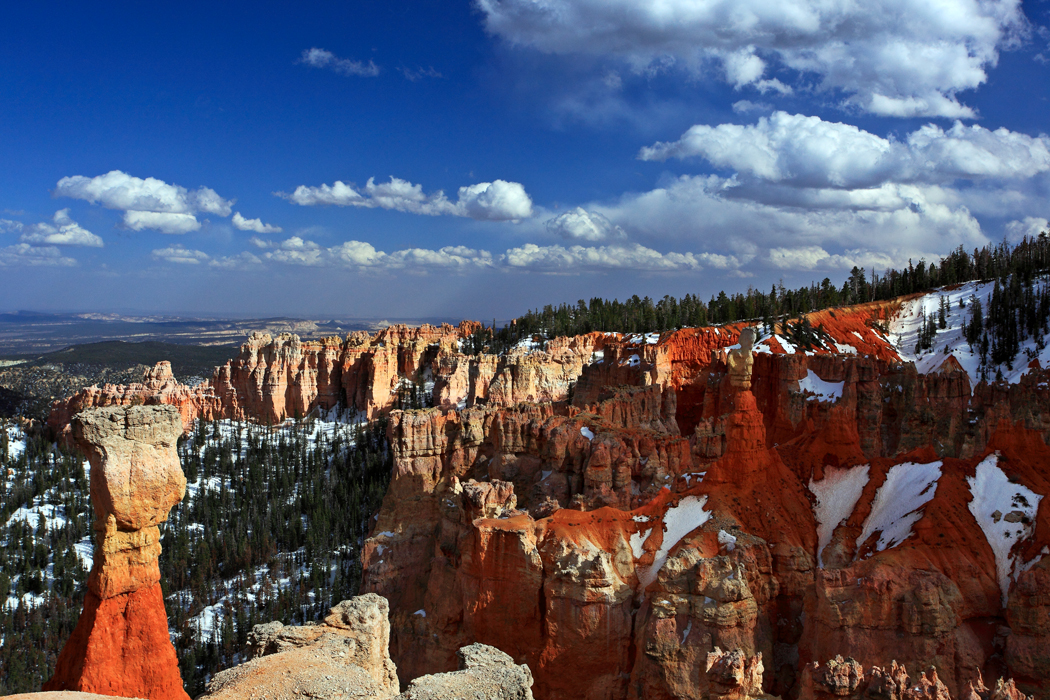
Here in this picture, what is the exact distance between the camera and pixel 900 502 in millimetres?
27266

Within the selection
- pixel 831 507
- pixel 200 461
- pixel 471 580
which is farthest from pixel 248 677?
pixel 200 461

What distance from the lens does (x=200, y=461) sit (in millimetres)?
70750

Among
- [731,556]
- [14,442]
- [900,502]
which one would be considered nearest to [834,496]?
[900,502]

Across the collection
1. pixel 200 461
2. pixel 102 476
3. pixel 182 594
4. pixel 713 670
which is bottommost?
pixel 182 594

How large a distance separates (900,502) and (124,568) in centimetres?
2736

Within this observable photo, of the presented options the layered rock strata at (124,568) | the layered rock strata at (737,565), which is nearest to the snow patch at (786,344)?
the layered rock strata at (737,565)

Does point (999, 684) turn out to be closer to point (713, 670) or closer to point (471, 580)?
point (713, 670)

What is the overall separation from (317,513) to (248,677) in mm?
45147

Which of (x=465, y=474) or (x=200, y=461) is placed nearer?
(x=465, y=474)

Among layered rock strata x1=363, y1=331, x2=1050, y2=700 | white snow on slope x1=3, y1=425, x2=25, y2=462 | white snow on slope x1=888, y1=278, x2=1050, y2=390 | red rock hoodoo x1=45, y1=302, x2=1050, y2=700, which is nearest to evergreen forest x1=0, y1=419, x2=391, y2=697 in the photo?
white snow on slope x1=3, y1=425, x2=25, y2=462

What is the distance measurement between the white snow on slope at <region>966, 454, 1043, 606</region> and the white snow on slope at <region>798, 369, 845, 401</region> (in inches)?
1156

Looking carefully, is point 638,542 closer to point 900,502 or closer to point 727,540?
point 727,540

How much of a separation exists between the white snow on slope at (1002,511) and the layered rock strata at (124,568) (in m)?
25.9

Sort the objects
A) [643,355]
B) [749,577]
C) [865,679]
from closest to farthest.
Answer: [865,679], [749,577], [643,355]
